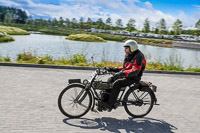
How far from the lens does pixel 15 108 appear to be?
5445 millimetres

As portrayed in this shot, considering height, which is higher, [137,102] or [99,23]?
[99,23]

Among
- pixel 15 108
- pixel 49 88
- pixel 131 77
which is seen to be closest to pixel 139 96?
pixel 131 77

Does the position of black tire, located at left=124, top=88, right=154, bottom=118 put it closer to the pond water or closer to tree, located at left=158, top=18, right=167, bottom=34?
the pond water

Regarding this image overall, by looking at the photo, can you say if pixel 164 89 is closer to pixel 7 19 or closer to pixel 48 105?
pixel 48 105

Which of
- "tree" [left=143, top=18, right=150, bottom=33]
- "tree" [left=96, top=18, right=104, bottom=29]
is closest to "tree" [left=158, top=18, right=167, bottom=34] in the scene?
"tree" [left=143, top=18, right=150, bottom=33]

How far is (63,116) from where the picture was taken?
17.0 feet

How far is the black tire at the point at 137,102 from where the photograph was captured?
541 centimetres

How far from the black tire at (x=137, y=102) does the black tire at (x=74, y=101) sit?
0.88 m

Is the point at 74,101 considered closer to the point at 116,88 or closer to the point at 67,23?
the point at 116,88

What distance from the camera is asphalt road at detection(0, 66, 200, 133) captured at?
4.61m

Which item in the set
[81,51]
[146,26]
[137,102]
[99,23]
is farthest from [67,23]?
[137,102]

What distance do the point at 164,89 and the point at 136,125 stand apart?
4.20 m

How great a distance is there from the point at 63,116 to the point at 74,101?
41 cm

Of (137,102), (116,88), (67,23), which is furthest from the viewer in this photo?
(67,23)
